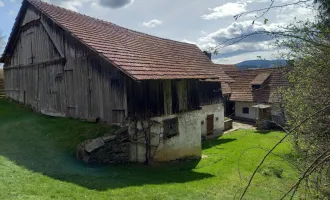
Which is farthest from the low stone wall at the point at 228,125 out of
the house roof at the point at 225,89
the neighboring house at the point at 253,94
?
the house roof at the point at 225,89

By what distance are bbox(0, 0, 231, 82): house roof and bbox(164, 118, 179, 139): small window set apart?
2.42 meters

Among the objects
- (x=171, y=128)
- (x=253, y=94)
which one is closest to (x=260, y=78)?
(x=253, y=94)

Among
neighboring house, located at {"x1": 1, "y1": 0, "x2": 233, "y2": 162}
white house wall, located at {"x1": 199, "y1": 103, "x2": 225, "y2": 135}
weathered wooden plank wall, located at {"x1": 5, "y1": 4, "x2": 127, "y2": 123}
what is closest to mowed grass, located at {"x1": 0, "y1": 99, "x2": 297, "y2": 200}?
weathered wooden plank wall, located at {"x1": 5, "y1": 4, "x2": 127, "y2": 123}

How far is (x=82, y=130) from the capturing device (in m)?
12.3

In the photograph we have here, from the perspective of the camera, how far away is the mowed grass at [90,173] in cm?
797

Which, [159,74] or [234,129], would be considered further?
[234,129]

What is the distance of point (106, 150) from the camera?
11109mm

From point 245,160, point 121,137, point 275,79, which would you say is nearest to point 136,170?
point 121,137

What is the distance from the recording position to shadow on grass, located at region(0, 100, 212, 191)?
30.4 feet

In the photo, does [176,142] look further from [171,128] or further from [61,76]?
[61,76]

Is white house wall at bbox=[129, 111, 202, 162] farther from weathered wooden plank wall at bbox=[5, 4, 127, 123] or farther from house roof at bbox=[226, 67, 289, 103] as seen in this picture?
house roof at bbox=[226, 67, 289, 103]

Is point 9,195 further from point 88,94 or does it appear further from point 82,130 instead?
point 88,94

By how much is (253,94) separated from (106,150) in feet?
75.1

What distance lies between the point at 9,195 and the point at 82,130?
5.47 meters
